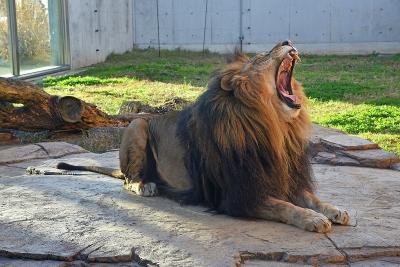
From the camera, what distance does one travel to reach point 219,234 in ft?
11.7

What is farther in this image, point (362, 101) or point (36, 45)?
point (36, 45)

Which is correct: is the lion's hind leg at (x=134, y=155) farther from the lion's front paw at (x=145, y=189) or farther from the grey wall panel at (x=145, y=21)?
the grey wall panel at (x=145, y=21)

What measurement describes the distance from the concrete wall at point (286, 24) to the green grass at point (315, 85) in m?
1.03

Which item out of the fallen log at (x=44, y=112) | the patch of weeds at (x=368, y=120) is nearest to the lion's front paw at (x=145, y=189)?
the fallen log at (x=44, y=112)

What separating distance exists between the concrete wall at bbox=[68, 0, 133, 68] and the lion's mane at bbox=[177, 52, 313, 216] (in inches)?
476

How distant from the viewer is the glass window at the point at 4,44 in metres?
12.8

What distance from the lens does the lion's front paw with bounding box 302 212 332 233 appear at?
11.7 feet

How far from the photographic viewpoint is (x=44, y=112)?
7449 millimetres

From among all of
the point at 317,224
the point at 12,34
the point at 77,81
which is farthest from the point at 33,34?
the point at 317,224

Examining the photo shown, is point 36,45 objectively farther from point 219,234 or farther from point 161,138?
point 219,234

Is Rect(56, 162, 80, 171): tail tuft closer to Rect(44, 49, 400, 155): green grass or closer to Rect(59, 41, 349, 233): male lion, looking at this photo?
Rect(59, 41, 349, 233): male lion

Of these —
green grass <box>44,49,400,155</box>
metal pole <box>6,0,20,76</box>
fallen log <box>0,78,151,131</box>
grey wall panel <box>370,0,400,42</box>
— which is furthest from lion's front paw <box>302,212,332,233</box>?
grey wall panel <box>370,0,400,42</box>

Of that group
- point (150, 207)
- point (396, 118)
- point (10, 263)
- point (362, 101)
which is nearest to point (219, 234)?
point (150, 207)

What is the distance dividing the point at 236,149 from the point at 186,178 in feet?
2.41
